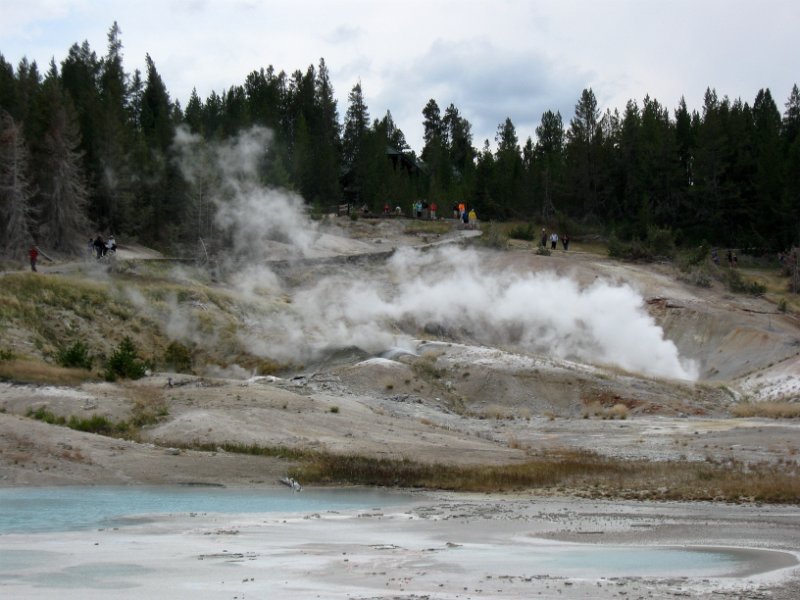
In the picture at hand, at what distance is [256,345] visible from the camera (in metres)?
50.6

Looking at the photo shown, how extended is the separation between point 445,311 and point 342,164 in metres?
52.2

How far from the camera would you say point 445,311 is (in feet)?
199

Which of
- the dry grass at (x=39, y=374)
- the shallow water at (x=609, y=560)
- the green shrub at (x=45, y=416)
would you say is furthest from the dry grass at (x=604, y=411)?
the shallow water at (x=609, y=560)

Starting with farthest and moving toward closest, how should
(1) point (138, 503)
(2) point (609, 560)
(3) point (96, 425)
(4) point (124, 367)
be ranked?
(4) point (124, 367)
(3) point (96, 425)
(1) point (138, 503)
(2) point (609, 560)

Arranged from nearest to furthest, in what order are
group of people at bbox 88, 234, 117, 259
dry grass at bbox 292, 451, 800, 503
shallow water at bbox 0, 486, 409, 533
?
shallow water at bbox 0, 486, 409, 533
dry grass at bbox 292, 451, 800, 503
group of people at bbox 88, 234, 117, 259

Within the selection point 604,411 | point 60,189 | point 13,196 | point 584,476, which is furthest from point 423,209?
point 584,476

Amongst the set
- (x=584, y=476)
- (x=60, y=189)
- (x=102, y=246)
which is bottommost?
(x=584, y=476)

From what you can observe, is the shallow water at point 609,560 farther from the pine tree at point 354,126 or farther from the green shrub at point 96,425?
the pine tree at point 354,126

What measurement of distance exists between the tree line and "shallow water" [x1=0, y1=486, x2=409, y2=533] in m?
37.5

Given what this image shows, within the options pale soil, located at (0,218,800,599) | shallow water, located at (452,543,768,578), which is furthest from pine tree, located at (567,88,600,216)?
shallow water, located at (452,543,768,578)

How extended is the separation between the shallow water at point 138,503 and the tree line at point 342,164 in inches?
1478

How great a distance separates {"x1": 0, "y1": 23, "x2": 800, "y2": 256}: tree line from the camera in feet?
223

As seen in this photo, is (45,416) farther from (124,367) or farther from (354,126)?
(354,126)

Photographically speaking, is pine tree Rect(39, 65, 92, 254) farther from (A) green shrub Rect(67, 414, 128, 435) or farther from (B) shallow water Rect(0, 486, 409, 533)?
(B) shallow water Rect(0, 486, 409, 533)
